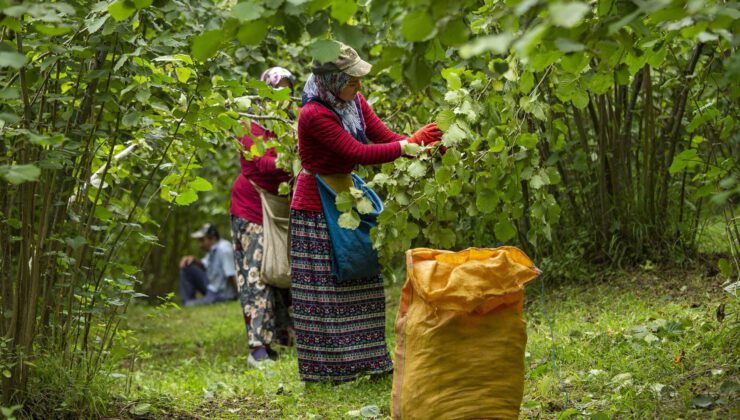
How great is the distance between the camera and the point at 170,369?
6.70m

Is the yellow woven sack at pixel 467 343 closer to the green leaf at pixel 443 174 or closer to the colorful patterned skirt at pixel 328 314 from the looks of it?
the green leaf at pixel 443 174

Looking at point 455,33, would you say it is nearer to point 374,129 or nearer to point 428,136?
point 428,136

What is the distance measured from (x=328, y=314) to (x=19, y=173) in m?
2.48

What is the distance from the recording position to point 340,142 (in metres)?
4.33

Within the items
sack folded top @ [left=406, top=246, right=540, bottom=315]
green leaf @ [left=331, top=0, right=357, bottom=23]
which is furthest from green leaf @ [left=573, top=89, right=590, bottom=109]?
green leaf @ [left=331, top=0, right=357, bottom=23]

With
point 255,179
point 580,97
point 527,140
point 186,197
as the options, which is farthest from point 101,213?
point 255,179

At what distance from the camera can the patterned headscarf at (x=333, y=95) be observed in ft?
14.4

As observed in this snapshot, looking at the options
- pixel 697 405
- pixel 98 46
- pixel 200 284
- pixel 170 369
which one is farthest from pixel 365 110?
pixel 200 284

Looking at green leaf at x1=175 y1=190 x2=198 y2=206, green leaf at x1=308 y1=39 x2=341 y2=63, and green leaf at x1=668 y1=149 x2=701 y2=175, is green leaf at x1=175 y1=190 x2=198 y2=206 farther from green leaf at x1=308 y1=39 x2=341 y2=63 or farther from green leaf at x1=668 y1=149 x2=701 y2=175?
green leaf at x1=668 y1=149 x2=701 y2=175

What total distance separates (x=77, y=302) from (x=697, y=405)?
264cm

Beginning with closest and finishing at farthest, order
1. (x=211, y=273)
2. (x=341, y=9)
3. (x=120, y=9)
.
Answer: (x=341, y=9)
(x=120, y=9)
(x=211, y=273)

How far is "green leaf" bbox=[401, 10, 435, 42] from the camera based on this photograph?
2.18 meters

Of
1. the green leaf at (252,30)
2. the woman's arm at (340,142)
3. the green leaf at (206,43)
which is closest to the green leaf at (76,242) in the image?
the green leaf at (206,43)

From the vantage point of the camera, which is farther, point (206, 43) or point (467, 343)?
point (467, 343)
